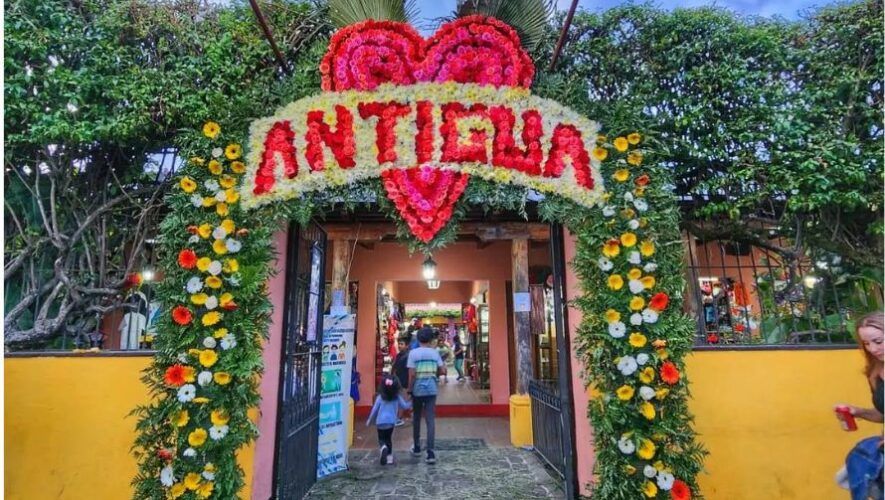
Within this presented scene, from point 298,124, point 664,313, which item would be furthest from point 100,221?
point 664,313

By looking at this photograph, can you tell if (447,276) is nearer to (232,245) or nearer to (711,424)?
(711,424)

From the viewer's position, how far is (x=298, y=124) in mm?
3656

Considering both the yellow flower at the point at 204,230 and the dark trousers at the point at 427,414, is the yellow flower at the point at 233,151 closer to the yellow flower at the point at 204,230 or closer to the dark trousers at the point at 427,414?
the yellow flower at the point at 204,230

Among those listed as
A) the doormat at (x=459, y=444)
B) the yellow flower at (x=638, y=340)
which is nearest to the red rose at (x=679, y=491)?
the yellow flower at (x=638, y=340)

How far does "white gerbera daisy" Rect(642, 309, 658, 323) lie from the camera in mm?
3309

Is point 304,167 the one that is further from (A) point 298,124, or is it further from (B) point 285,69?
(B) point 285,69

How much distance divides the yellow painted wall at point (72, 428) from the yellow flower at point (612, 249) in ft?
10.4

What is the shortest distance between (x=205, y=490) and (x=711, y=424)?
12.6ft

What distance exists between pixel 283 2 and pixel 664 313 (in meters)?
4.28

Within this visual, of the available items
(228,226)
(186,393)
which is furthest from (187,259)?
(186,393)

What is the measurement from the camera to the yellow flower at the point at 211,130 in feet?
11.8

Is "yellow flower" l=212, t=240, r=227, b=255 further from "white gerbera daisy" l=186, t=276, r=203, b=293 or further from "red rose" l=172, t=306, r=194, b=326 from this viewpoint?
"red rose" l=172, t=306, r=194, b=326

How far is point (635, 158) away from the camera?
11.7 ft

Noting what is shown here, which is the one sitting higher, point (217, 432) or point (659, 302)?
point (659, 302)
